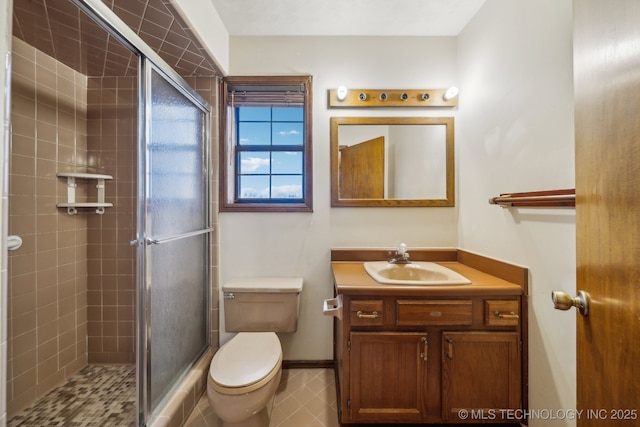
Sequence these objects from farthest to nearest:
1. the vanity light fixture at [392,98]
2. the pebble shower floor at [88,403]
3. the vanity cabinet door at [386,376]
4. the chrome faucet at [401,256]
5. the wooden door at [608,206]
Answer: the vanity light fixture at [392,98] → the chrome faucet at [401,256] → the pebble shower floor at [88,403] → the vanity cabinet door at [386,376] → the wooden door at [608,206]

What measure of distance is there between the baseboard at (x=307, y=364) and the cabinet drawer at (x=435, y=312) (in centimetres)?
90

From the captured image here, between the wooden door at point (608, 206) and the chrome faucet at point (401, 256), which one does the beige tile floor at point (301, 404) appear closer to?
the chrome faucet at point (401, 256)

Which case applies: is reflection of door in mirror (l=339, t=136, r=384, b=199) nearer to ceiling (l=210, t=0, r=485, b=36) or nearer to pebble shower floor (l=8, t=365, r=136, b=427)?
ceiling (l=210, t=0, r=485, b=36)

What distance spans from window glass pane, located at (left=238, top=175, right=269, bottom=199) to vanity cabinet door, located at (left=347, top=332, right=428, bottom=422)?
1.24m

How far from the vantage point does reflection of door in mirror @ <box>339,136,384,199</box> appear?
6.08ft

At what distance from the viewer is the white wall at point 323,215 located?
6.10 feet

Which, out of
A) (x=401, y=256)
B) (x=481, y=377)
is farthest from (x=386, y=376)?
(x=401, y=256)

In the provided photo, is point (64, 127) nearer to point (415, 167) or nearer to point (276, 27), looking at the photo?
point (276, 27)

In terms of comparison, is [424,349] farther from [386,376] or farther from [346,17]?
[346,17]

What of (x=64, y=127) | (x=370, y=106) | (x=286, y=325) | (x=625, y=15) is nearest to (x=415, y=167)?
(x=370, y=106)

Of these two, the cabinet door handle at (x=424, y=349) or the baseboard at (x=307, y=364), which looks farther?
the baseboard at (x=307, y=364)

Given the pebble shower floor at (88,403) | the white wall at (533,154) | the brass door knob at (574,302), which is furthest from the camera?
the pebble shower floor at (88,403)

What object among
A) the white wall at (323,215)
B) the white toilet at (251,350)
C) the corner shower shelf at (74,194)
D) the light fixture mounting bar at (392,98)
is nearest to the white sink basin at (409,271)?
the white wall at (323,215)

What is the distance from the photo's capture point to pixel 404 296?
4.16 ft
